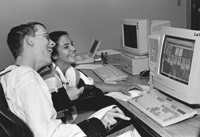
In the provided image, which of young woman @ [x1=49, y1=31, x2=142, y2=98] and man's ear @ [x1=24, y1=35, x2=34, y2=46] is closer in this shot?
man's ear @ [x1=24, y1=35, x2=34, y2=46]

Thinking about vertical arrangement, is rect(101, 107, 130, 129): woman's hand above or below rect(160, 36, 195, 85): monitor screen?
below

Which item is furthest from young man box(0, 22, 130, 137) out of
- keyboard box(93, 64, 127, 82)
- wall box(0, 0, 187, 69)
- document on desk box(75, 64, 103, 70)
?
wall box(0, 0, 187, 69)

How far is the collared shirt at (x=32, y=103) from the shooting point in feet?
3.75

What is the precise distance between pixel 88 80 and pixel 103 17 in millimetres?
1641

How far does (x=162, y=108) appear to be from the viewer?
136 centimetres

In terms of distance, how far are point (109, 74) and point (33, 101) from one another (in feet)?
3.95

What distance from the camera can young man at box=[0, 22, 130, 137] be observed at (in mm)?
1147

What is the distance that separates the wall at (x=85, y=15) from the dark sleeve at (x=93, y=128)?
2.28m

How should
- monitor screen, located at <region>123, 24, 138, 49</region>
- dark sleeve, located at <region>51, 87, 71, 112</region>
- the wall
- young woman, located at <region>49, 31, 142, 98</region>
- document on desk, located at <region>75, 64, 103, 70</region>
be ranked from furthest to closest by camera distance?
the wall → document on desk, located at <region>75, 64, 103, 70</region> → monitor screen, located at <region>123, 24, 138, 49</region> → young woman, located at <region>49, 31, 142, 98</region> → dark sleeve, located at <region>51, 87, 71, 112</region>

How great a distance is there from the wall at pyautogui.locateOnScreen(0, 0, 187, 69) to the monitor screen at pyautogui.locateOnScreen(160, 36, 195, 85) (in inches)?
82.1

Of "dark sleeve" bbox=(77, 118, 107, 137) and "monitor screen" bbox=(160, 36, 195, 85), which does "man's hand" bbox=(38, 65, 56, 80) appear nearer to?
"dark sleeve" bbox=(77, 118, 107, 137)

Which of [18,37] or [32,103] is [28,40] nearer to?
[18,37]

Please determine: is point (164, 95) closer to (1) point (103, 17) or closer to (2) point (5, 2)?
(1) point (103, 17)

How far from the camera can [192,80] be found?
50.9 inches
